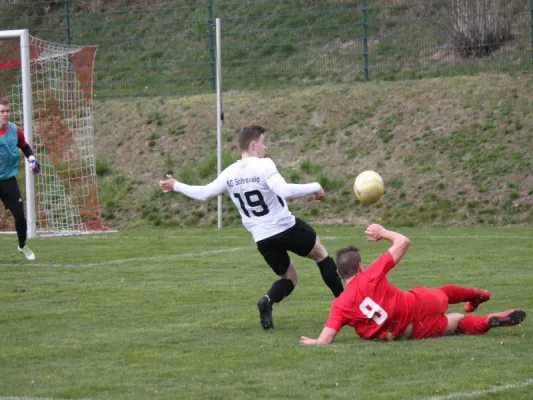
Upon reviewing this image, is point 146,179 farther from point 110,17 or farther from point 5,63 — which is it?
point 110,17

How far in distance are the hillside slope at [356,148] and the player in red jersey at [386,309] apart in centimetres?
1222

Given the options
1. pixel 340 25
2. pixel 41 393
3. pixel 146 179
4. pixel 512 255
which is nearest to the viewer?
pixel 41 393

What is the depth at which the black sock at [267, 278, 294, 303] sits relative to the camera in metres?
8.81

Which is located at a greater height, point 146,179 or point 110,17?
point 110,17

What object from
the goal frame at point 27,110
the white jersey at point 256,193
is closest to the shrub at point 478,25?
the goal frame at point 27,110

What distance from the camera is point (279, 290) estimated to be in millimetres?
8867

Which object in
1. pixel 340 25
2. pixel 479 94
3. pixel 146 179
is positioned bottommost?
pixel 146 179

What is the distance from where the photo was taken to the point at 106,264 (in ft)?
47.6

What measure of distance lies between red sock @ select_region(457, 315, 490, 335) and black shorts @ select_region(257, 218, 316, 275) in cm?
158

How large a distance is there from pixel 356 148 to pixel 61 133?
21.7 feet

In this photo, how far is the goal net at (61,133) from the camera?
21625 mm

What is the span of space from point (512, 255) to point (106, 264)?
5.69 metres

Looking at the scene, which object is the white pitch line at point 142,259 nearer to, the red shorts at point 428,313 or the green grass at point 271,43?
the red shorts at point 428,313

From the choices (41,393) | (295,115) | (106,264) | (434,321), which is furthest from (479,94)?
(41,393)
